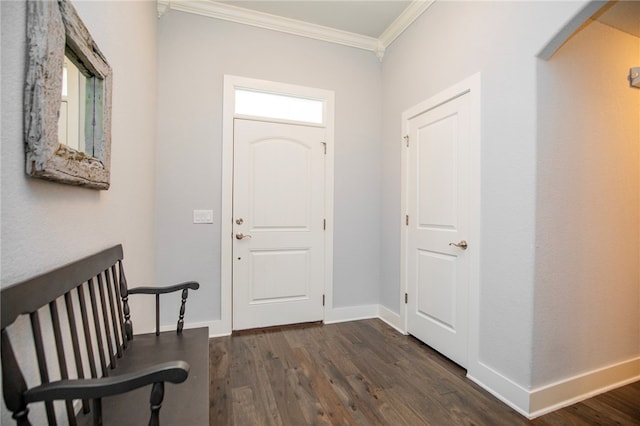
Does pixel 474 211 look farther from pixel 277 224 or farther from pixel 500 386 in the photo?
pixel 277 224

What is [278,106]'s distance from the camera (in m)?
2.96

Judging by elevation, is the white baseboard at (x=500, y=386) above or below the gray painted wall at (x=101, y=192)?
below

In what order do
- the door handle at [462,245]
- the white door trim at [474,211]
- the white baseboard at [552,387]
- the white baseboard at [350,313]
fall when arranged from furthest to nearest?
the white baseboard at [350,313] < the door handle at [462,245] < the white door trim at [474,211] < the white baseboard at [552,387]

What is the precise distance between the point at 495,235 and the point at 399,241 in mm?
1105

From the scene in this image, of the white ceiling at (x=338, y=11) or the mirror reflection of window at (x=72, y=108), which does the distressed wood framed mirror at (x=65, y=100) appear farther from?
the white ceiling at (x=338, y=11)

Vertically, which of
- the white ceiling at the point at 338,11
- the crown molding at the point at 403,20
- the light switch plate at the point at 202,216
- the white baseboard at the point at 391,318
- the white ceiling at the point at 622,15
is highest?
the white ceiling at the point at 338,11

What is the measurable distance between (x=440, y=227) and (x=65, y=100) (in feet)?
7.97

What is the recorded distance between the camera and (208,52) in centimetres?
271

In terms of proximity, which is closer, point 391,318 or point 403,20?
point 403,20

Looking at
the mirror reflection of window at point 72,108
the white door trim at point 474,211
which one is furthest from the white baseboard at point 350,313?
the mirror reflection of window at point 72,108

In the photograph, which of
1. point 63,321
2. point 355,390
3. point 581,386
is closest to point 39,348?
point 63,321

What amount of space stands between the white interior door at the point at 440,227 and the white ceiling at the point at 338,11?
1.04 metres

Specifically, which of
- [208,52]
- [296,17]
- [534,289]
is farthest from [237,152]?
[534,289]

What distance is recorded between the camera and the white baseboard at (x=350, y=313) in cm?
306
